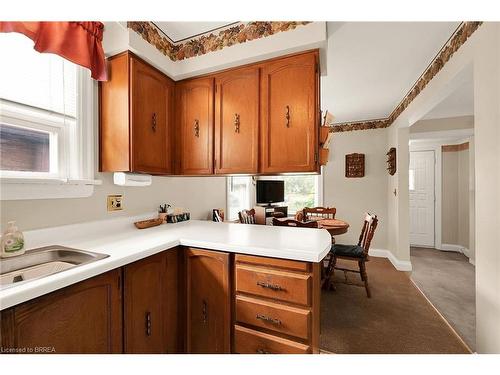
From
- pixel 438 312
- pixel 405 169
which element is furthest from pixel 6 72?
pixel 405 169

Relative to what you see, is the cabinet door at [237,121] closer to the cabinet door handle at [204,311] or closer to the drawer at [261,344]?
the cabinet door handle at [204,311]

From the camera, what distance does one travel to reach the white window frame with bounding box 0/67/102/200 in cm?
122

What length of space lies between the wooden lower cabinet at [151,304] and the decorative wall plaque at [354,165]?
150 inches

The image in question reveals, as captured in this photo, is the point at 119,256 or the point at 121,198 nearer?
the point at 119,256

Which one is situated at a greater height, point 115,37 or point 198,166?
point 115,37

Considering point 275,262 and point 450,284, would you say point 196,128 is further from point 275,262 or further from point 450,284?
point 450,284

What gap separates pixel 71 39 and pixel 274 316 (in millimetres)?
2048

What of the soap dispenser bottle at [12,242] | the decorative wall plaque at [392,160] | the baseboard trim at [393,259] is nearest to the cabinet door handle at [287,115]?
the soap dispenser bottle at [12,242]

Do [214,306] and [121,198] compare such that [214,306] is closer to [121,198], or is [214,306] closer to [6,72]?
[121,198]

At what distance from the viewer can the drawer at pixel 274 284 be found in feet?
3.91
